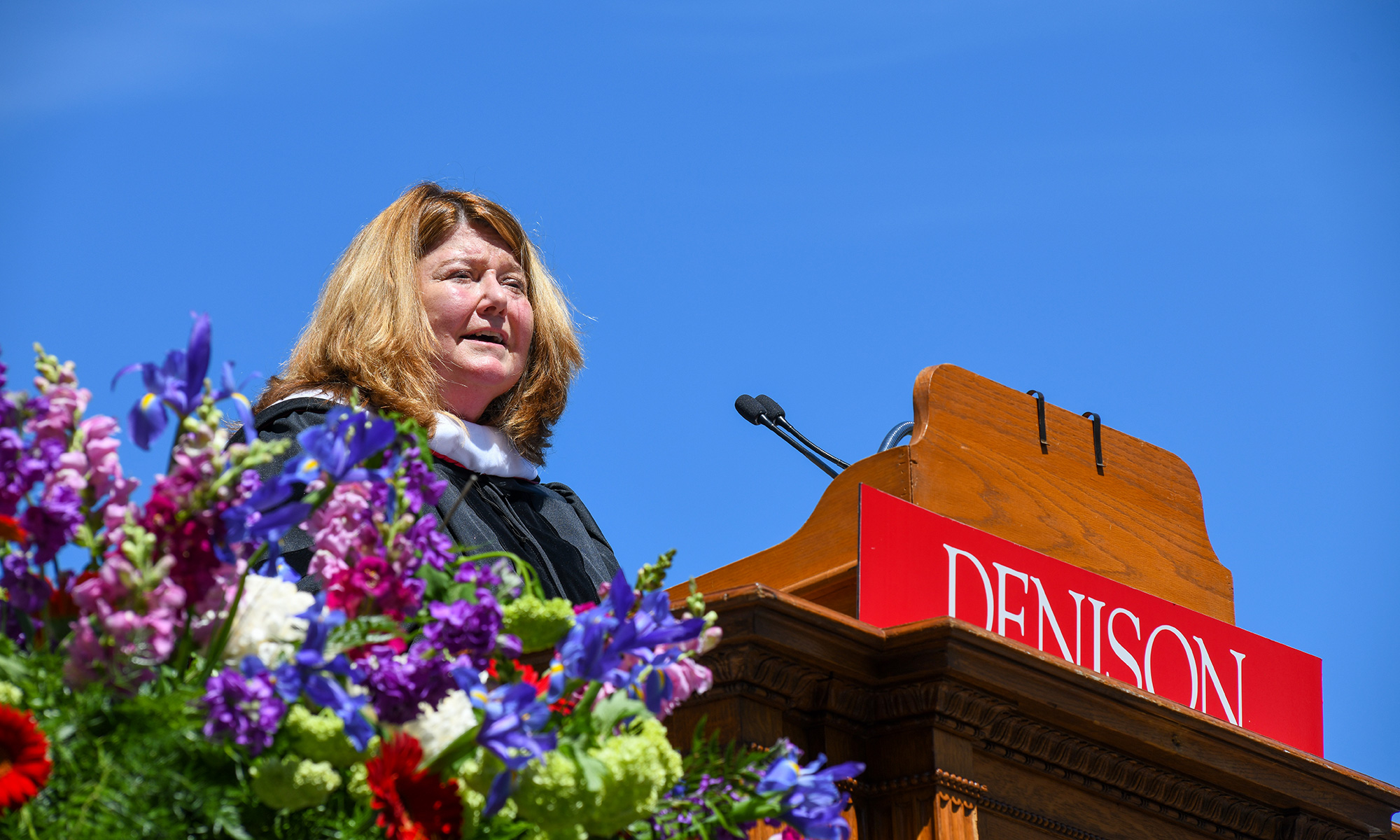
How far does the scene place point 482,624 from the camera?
1.14m

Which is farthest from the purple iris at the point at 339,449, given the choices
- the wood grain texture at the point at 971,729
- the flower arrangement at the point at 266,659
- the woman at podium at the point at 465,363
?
the woman at podium at the point at 465,363

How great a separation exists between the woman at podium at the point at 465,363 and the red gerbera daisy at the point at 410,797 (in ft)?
3.57

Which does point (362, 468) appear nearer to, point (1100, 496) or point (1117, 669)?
point (1117, 669)

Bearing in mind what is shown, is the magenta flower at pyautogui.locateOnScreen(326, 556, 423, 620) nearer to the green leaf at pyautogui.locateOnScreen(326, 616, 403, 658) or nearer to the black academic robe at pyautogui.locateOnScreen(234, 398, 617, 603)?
the green leaf at pyautogui.locateOnScreen(326, 616, 403, 658)

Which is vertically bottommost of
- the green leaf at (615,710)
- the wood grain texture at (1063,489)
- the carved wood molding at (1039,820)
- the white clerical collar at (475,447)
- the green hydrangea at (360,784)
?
the green hydrangea at (360,784)

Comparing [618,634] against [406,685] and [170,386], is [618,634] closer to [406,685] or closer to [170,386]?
[406,685]

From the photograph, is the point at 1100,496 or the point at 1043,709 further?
the point at 1100,496

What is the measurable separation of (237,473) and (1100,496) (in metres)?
1.98

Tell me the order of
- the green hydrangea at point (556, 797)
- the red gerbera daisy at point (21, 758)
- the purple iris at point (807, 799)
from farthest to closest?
the purple iris at point (807, 799), the green hydrangea at point (556, 797), the red gerbera daisy at point (21, 758)

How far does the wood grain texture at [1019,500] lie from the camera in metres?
2.50

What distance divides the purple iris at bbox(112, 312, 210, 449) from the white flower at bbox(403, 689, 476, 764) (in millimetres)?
265

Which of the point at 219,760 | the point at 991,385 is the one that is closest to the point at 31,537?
the point at 219,760

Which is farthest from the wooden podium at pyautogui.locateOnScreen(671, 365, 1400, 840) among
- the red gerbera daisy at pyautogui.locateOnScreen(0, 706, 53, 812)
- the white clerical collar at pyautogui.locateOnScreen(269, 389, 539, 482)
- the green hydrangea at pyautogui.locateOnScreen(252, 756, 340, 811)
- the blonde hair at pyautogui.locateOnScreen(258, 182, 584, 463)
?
the red gerbera daisy at pyautogui.locateOnScreen(0, 706, 53, 812)

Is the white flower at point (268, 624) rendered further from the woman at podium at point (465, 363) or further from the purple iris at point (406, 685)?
the woman at podium at point (465, 363)
